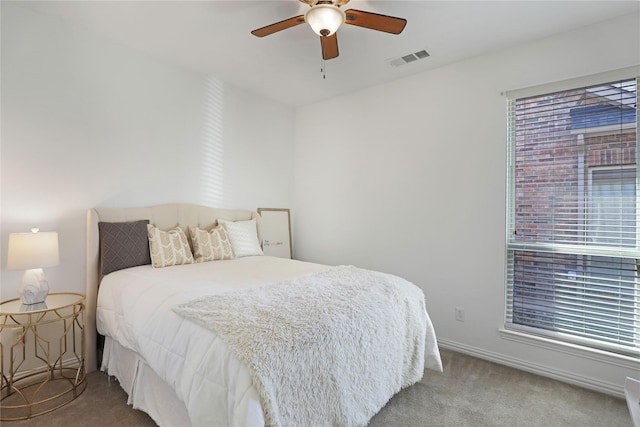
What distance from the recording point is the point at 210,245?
2938 mm

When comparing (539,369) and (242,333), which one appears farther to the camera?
(539,369)

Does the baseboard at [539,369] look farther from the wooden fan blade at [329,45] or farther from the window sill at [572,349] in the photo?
the wooden fan blade at [329,45]

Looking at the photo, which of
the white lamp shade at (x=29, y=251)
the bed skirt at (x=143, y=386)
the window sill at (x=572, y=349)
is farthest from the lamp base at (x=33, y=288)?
the window sill at (x=572, y=349)

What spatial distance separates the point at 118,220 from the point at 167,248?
0.46 meters

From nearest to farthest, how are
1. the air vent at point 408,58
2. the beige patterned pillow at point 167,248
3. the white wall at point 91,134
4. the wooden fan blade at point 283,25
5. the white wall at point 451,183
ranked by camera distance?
the wooden fan blade at point 283,25 < the white wall at point 91,134 < the white wall at point 451,183 < the beige patterned pillow at point 167,248 < the air vent at point 408,58

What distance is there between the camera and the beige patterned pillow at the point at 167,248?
2559 millimetres

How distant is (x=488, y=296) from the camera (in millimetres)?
2760

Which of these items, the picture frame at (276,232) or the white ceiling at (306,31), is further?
the picture frame at (276,232)

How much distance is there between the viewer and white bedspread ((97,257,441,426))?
1247 millimetres

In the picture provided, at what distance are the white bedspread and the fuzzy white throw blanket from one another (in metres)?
0.06

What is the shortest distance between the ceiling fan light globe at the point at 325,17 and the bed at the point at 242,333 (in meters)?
1.53

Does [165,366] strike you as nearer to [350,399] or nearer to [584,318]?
[350,399]

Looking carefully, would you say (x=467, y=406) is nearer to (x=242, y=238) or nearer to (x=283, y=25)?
(x=242, y=238)

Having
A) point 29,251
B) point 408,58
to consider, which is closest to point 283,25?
point 408,58
